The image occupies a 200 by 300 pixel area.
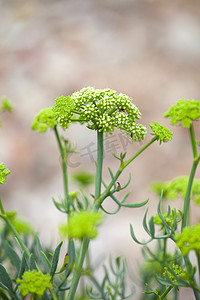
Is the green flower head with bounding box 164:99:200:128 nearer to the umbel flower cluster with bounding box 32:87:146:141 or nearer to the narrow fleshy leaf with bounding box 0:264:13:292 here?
the umbel flower cluster with bounding box 32:87:146:141

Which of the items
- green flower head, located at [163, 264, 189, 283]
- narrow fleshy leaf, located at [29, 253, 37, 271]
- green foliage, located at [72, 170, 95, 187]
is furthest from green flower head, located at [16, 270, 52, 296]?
green foliage, located at [72, 170, 95, 187]

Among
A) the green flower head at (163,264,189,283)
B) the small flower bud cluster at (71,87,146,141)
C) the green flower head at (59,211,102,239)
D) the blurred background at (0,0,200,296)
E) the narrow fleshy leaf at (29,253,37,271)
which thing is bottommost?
the green flower head at (163,264,189,283)

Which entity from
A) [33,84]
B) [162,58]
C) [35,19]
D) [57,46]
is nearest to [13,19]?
[35,19]

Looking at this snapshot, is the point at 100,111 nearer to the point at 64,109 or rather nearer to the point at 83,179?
the point at 64,109

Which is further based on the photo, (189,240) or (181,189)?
(181,189)

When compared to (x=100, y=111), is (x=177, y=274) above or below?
below

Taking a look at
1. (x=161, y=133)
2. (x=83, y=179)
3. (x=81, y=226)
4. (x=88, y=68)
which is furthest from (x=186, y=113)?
(x=88, y=68)

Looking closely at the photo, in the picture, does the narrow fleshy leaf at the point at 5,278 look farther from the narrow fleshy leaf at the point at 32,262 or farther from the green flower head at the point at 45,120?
the green flower head at the point at 45,120
